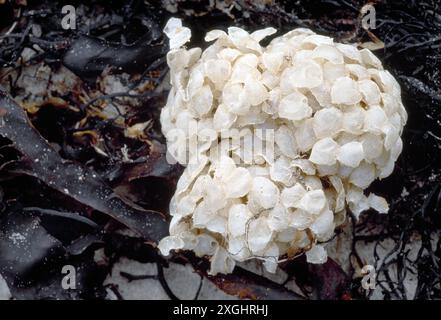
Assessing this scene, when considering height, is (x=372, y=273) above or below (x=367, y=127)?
below

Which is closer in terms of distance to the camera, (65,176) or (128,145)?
(65,176)

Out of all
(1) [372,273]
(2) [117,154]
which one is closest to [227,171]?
(2) [117,154]

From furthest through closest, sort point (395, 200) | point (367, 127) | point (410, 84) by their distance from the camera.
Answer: point (395, 200) < point (410, 84) < point (367, 127)
